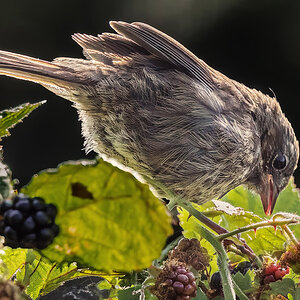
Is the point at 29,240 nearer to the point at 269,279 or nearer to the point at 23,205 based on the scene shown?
the point at 23,205

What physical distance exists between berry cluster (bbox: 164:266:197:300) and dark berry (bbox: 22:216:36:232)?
135mm

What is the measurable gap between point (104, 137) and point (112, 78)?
0.27 m

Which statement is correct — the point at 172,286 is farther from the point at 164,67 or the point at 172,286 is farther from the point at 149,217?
the point at 164,67

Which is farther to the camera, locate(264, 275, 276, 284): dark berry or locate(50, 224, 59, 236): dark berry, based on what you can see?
locate(264, 275, 276, 284): dark berry

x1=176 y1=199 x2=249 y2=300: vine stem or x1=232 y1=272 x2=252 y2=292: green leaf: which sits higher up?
→ x1=176 y1=199 x2=249 y2=300: vine stem

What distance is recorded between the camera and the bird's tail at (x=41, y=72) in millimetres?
1463

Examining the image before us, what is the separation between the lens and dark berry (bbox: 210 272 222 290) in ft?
1.37

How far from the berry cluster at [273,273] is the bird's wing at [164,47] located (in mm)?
1236

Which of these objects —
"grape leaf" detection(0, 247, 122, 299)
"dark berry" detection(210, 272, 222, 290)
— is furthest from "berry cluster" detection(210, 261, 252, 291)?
"grape leaf" detection(0, 247, 122, 299)

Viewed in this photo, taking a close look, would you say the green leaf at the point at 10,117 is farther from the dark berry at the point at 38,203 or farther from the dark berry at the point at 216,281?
the dark berry at the point at 216,281

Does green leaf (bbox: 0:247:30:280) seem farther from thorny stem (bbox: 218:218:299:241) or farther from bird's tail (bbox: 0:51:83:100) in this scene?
bird's tail (bbox: 0:51:83:100)

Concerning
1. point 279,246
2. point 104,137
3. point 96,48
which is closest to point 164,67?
point 96,48

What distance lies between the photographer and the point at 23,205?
0.79 ft

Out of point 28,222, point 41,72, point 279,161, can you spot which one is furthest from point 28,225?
point 279,161
